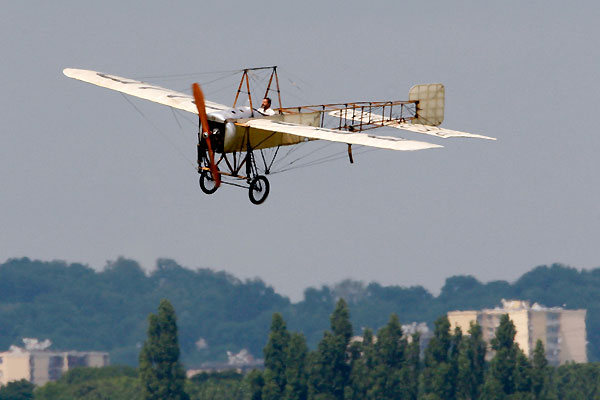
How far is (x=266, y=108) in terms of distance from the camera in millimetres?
57031

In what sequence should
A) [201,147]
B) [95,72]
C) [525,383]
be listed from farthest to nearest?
[525,383], [95,72], [201,147]

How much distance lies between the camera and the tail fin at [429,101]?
70.6 metres

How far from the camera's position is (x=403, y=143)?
50469 mm

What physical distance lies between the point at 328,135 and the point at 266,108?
14.5 feet

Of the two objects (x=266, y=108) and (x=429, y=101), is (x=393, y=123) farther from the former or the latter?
(x=266, y=108)

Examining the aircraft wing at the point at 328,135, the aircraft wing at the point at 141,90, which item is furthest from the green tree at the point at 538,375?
the aircraft wing at the point at 328,135

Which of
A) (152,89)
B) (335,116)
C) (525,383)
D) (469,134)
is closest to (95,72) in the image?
(152,89)

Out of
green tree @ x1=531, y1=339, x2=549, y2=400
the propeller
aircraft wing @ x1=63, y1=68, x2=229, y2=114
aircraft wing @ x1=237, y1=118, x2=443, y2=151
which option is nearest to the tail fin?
aircraft wing @ x1=63, y1=68, x2=229, y2=114

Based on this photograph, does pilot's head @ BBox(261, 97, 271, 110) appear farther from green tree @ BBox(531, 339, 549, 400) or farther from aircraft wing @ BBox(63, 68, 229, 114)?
green tree @ BBox(531, 339, 549, 400)

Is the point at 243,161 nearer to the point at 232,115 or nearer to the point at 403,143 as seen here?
the point at 232,115

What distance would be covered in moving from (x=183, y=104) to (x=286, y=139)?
515 centimetres

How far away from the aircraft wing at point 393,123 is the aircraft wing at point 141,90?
20.9ft

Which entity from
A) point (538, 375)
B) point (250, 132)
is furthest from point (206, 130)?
point (538, 375)

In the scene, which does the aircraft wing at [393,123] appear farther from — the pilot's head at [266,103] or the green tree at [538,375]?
the green tree at [538,375]
